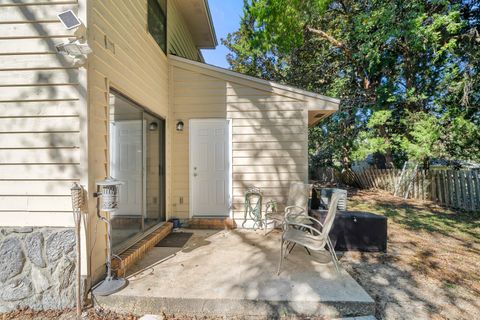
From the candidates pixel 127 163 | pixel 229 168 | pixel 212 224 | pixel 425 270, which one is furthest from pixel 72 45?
pixel 425 270

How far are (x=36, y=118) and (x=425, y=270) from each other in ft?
16.5

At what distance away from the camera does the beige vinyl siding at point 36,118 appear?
2.34 meters

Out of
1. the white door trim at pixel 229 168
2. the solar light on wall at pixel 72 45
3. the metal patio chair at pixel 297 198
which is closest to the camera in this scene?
the solar light on wall at pixel 72 45

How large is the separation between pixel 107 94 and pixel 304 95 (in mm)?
3530

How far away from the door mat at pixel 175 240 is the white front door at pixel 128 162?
680 mm

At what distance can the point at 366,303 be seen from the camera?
2.21 m

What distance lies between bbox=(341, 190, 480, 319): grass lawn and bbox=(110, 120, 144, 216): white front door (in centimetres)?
318

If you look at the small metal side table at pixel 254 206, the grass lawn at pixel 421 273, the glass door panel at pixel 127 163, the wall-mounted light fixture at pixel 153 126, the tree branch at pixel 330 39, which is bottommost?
the grass lawn at pixel 421 273

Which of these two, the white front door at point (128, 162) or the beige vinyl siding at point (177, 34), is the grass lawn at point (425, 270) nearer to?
the white front door at point (128, 162)

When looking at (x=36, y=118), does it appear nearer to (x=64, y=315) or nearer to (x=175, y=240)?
(x=64, y=315)

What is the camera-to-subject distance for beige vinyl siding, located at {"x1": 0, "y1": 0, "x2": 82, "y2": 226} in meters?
2.34

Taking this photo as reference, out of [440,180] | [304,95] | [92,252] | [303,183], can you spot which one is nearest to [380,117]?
[440,180]

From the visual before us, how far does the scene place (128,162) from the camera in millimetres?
3322

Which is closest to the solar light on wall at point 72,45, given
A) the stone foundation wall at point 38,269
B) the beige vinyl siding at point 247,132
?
the stone foundation wall at point 38,269
